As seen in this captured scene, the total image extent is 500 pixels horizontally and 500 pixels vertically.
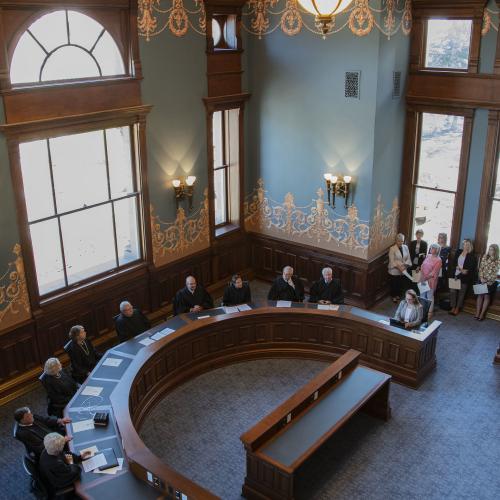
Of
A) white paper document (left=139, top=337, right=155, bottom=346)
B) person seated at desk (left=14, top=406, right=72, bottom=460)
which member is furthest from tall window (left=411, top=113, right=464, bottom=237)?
person seated at desk (left=14, top=406, right=72, bottom=460)

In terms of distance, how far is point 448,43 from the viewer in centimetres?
1018

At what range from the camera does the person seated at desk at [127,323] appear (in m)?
8.71

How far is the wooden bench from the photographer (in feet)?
21.1

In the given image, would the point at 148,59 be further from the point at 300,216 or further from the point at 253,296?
the point at 253,296

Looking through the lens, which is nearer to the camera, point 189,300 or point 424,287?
point 189,300

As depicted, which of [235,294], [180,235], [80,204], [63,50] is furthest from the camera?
[180,235]

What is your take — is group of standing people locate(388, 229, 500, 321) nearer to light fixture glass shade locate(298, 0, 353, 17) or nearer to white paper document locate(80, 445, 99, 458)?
light fixture glass shade locate(298, 0, 353, 17)

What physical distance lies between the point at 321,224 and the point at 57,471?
673 centimetres

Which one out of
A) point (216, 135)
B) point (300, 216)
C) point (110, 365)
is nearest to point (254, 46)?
point (216, 135)

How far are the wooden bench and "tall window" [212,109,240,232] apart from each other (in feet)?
15.6

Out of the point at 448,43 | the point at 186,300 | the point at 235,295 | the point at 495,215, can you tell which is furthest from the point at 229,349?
the point at 448,43

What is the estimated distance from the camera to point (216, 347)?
364 inches

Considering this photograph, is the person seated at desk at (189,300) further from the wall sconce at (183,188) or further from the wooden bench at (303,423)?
the wooden bench at (303,423)

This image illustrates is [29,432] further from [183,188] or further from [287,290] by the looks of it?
[183,188]
